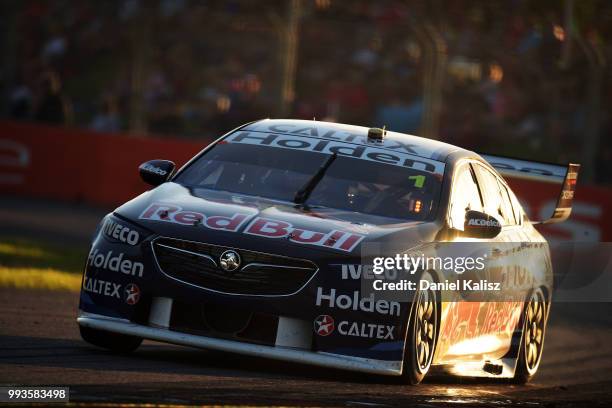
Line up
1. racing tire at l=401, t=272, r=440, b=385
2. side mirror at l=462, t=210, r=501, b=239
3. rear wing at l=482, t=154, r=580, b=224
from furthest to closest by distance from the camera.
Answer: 1. rear wing at l=482, t=154, r=580, b=224
2. side mirror at l=462, t=210, r=501, b=239
3. racing tire at l=401, t=272, r=440, b=385

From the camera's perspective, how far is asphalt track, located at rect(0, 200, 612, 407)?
6.98m

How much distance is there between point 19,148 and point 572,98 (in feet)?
30.4

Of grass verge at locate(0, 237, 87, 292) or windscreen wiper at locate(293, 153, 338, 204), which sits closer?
windscreen wiper at locate(293, 153, 338, 204)

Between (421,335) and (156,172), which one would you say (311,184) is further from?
(421,335)

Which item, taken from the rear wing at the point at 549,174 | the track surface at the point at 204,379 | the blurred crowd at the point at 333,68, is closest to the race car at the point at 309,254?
the track surface at the point at 204,379

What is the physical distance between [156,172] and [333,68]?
Answer: 23.6 meters

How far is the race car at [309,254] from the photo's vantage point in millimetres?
7941

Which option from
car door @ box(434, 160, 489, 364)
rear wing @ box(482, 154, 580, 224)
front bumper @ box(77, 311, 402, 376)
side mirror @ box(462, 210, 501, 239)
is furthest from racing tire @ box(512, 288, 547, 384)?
front bumper @ box(77, 311, 402, 376)

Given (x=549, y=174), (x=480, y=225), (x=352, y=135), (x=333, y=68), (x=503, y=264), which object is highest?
(x=352, y=135)

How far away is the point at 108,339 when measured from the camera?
8.69 metres

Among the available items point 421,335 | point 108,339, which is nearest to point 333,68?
point 108,339

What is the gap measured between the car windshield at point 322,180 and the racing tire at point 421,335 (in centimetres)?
65

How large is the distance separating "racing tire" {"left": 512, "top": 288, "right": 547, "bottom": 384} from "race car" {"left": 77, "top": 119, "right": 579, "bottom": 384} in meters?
0.24

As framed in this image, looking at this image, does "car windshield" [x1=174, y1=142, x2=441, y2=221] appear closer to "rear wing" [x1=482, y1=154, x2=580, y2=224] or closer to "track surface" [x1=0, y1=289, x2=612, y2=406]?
"track surface" [x1=0, y1=289, x2=612, y2=406]
